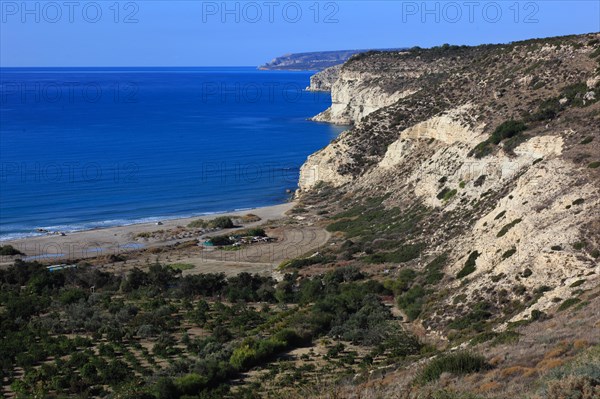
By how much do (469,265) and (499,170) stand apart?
1096cm

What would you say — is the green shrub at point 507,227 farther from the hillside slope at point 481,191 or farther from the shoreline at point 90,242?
the shoreline at point 90,242

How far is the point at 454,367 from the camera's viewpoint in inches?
611

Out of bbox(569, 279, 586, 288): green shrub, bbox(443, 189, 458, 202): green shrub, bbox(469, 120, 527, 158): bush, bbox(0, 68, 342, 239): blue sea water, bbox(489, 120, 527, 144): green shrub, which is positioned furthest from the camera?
bbox(0, 68, 342, 239): blue sea water

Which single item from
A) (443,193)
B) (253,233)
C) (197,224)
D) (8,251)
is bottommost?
(8,251)

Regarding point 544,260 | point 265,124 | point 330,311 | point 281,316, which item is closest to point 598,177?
→ point 544,260

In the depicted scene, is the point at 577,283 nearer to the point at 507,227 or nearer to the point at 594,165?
the point at 507,227

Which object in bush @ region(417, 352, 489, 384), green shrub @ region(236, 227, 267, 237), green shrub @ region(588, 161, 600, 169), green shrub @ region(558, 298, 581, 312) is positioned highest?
green shrub @ region(588, 161, 600, 169)

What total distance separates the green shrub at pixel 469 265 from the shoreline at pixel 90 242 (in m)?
26.1

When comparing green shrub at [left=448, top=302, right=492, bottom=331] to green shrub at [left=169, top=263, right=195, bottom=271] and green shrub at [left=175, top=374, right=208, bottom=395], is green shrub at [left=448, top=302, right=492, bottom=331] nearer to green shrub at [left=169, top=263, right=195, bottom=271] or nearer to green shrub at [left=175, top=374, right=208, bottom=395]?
green shrub at [left=175, top=374, right=208, bottom=395]

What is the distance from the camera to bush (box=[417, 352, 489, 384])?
15346mm

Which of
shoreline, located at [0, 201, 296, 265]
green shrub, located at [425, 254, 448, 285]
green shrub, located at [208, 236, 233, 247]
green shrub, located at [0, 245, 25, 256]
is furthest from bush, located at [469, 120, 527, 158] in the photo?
green shrub, located at [0, 245, 25, 256]

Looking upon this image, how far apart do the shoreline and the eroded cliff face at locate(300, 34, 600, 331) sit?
1068 cm

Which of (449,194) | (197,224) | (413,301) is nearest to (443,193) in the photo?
(449,194)

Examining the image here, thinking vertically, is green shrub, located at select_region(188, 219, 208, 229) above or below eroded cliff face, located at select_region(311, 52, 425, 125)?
below
